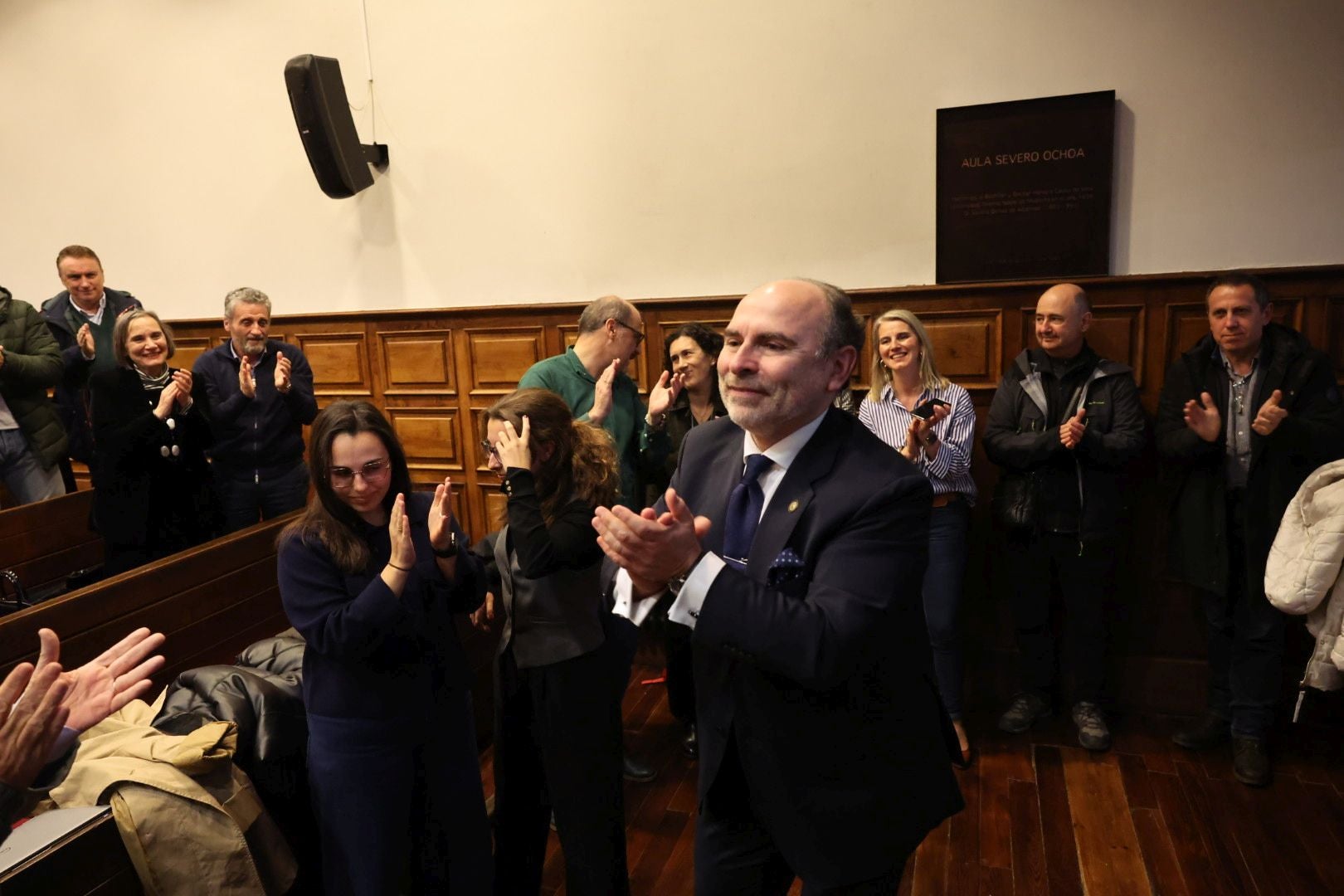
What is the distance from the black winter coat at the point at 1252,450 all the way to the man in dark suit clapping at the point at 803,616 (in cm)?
211

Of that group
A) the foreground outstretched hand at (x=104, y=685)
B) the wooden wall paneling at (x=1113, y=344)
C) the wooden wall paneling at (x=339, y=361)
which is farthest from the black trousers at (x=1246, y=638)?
the wooden wall paneling at (x=339, y=361)

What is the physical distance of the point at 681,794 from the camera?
10.1 feet

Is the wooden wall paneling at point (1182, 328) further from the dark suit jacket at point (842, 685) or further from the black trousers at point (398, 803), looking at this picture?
the black trousers at point (398, 803)

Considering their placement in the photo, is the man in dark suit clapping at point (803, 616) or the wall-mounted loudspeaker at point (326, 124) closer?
the man in dark suit clapping at point (803, 616)

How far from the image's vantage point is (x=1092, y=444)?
10.5 ft

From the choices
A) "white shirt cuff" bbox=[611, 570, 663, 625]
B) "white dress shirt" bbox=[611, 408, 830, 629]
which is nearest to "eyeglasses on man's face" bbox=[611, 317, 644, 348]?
"white dress shirt" bbox=[611, 408, 830, 629]

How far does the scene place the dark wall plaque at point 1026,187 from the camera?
11.6 feet

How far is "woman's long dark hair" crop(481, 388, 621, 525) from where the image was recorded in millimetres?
2189

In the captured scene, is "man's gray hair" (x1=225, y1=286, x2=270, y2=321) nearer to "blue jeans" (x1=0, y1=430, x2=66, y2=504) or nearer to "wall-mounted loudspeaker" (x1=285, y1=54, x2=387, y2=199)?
"wall-mounted loudspeaker" (x1=285, y1=54, x2=387, y2=199)

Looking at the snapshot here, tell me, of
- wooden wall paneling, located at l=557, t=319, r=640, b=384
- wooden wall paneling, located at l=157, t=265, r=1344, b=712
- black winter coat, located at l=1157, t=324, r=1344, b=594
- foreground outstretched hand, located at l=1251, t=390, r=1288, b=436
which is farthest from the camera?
wooden wall paneling, located at l=557, t=319, r=640, b=384

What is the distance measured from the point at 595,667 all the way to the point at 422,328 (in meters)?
3.10

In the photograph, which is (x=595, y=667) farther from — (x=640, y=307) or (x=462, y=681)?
(x=640, y=307)

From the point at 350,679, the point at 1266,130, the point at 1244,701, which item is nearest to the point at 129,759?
the point at 350,679

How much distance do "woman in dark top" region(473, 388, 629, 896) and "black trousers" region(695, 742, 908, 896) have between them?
57cm
